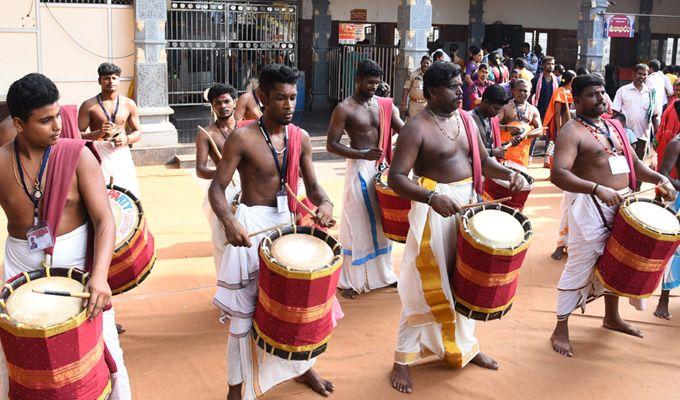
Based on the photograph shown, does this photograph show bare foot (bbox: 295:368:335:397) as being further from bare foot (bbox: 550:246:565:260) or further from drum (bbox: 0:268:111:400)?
bare foot (bbox: 550:246:565:260)

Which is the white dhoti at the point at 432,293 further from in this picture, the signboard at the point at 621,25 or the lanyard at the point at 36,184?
the signboard at the point at 621,25

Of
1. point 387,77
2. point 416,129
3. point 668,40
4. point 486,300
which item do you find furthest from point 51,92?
point 668,40

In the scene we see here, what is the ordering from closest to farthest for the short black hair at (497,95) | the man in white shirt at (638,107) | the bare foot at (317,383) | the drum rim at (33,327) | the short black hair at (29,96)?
the drum rim at (33,327)
the short black hair at (29,96)
the bare foot at (317,383)
the short black hair at (497,95)
the man in white shirt at (638,107)

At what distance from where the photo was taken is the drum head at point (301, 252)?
3.20 m

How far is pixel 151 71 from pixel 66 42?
130 cm

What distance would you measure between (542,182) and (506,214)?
6916 mm

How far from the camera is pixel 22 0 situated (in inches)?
400

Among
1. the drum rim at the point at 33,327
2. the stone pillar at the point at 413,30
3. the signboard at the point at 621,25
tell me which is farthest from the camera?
the signboard at the point at 621,25

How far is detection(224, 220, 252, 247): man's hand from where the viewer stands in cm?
347

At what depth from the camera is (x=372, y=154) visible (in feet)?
18.2

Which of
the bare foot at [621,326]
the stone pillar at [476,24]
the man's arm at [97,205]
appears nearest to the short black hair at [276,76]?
the man's arm at [97,205]

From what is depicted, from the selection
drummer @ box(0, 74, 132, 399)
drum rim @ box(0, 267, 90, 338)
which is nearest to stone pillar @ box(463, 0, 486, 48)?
drummer @ box(0, 74, 132, 399)

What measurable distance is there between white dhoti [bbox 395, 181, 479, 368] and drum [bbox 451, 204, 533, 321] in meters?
0.12

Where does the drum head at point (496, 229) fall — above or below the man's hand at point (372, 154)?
below
